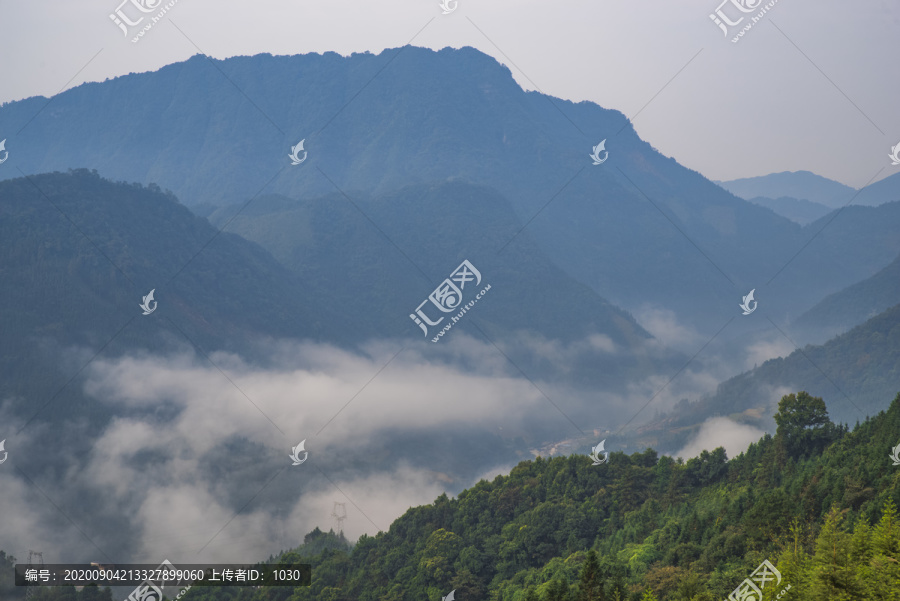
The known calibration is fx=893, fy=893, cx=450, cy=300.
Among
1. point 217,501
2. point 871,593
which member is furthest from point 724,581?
point 217,501

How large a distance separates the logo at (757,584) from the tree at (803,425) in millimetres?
25152

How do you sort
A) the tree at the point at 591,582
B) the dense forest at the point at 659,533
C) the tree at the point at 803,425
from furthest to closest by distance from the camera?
the tree at the point at 803,425
the tree at the point at 591,582
the dense forest at the point at 659,533

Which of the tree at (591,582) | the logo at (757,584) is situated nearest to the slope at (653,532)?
the tree at (591,582)

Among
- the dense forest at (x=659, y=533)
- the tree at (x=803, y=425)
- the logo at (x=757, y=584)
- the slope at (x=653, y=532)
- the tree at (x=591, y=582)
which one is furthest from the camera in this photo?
the tree at (x=803, y=425)

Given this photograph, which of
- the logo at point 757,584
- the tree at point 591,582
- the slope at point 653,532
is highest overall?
the slope at point 653,532

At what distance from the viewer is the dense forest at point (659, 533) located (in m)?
38.0

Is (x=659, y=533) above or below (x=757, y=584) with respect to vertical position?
above

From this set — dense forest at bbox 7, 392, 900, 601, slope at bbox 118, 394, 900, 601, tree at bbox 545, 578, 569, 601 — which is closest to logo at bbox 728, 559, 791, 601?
dense forest at bbox 7, 392, 900, 601

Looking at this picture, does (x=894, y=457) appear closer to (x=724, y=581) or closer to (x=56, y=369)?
(x=724, y=581)

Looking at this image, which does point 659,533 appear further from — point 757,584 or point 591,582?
point 757,584

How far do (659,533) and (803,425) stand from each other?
14.1 metres

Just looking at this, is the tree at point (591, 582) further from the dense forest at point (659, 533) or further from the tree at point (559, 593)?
the tree at point (559, 593)

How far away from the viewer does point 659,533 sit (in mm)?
56125

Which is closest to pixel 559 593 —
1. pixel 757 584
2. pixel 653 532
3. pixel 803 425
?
pixel 757 584
